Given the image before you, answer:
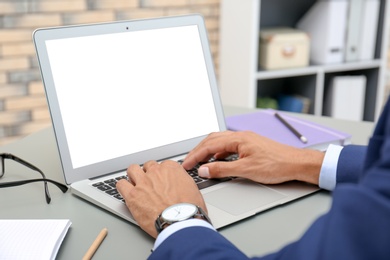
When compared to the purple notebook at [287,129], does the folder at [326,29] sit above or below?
above

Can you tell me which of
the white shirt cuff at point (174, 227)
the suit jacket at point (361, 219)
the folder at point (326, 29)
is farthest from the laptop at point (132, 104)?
the folder at point (326, 29)

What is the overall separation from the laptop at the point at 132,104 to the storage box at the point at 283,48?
4.80ft

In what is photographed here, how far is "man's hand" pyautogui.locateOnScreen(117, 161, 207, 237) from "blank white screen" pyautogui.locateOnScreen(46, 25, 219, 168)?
0.51ft

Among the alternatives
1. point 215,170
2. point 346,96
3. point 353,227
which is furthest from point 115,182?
point 346,96

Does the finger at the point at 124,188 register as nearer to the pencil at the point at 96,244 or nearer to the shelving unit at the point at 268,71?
the pencil at the point at 96,244

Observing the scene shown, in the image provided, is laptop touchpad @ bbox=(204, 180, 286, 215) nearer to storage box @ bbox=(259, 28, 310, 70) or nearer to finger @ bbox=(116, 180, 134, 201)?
finger @ bbox=(116, 180, 134, 201)

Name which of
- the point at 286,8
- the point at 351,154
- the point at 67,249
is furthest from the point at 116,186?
the point at 286,8

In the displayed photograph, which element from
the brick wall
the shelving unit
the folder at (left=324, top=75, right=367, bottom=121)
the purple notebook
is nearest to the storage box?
the shelving unit

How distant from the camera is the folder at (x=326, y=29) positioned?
273 centimetres

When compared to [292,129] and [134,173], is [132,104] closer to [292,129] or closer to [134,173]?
[134,173]

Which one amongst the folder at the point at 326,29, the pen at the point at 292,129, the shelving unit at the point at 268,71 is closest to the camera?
the pen at the point at 292,129

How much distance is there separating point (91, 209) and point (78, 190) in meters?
0.06

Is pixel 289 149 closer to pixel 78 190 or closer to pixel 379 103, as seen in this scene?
pixel 78 190

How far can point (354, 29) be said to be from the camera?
2838 mm
